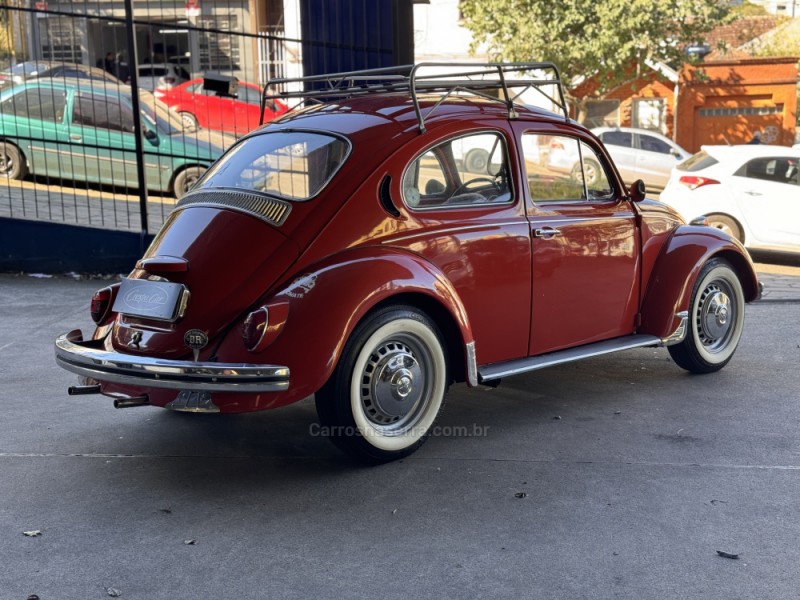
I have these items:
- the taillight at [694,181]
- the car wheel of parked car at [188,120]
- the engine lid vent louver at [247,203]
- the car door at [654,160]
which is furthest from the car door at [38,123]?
the car door at [654,160]

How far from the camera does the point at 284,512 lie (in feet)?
14.1

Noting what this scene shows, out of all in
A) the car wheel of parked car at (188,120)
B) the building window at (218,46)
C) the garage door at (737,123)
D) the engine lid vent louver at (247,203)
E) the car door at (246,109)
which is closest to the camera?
the engine lid vent louver at (247,203)

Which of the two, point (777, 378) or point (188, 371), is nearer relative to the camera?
point (188, 371)

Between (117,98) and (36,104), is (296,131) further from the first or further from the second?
(36,104)

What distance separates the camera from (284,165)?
526cm

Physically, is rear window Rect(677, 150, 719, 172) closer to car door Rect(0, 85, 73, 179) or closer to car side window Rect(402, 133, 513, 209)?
car door Rect(0, 85, 73, 179)

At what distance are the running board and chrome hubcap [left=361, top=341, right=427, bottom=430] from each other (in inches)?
19.2

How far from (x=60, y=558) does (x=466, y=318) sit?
7.51ft

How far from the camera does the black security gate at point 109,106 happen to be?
32.3 ft

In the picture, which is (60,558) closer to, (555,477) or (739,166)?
(555,477)

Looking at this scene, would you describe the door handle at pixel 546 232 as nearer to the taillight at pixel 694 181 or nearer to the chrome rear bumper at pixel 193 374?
the chrome rear bumper at pixel 193 374

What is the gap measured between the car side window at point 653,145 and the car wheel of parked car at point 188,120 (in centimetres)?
1566

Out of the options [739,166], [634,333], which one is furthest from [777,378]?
[739,166]

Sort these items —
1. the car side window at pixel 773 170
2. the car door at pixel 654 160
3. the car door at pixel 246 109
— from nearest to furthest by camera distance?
the car door at pixel 246 109 → the car side window at pixel 773 170 → the car door at pixel 654 160
